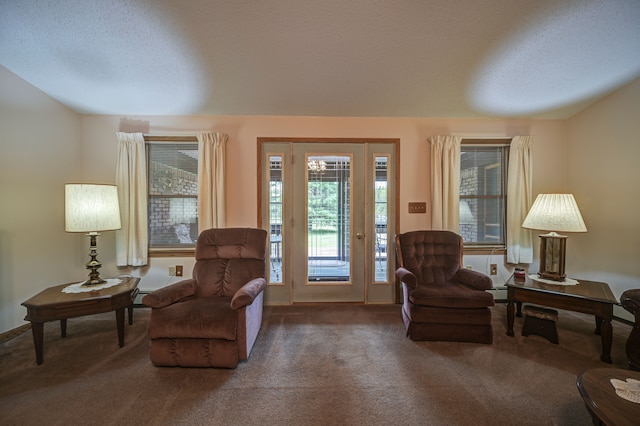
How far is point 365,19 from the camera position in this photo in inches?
63.2

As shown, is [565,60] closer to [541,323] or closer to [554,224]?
[554,224]

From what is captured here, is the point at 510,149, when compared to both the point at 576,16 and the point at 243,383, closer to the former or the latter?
the point at 576,16

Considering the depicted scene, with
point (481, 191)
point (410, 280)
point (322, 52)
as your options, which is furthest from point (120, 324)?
point (481, 191)

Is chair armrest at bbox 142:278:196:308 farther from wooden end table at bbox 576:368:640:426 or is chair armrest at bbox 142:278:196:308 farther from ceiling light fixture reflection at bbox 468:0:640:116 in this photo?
ceiling light fixture reflection at bbox 468:0:640:116

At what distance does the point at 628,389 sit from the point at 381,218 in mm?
2283

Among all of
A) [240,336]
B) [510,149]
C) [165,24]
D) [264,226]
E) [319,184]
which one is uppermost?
[165,24]

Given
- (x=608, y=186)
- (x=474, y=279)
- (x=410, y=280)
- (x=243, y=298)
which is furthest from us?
(x=608, y=186)

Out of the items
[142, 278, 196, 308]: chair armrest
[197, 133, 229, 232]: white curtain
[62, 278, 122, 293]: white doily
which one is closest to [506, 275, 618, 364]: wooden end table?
[142, 278, 196, 308]: chair armrest

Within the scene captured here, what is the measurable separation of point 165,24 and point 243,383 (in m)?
2.65

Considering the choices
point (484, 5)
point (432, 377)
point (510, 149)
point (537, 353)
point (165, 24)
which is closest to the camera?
point (484, 5)

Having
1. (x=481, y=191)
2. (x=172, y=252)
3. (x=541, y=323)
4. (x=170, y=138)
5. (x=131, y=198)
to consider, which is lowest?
(x=541, y=323)

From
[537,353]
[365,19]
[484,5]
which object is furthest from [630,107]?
[365,19]

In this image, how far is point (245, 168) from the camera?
310 centimetres

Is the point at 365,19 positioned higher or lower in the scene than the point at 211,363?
higher
